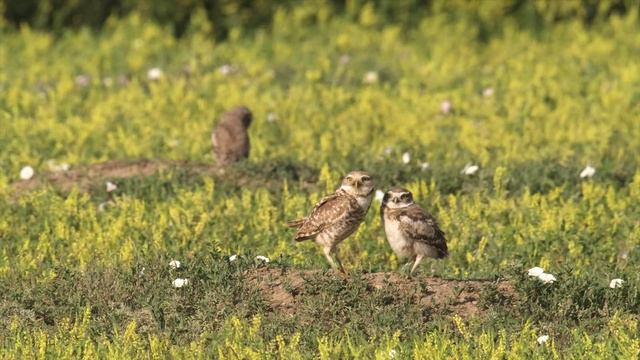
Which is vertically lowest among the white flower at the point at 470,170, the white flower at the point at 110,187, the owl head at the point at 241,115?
the white flower at the point at 470,170

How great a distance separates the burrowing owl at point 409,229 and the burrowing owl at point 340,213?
17cm

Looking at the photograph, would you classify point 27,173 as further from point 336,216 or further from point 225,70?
point 225,70

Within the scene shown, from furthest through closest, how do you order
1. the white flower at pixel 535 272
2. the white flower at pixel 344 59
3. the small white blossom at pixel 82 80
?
the white flower at pixel 344 59 → the small white blossom at pixel 82 80 → the white flower at pixel 535 272

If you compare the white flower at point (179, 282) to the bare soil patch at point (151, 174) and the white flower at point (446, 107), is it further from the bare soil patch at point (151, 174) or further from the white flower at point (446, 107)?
the white flower at point (446, 107)

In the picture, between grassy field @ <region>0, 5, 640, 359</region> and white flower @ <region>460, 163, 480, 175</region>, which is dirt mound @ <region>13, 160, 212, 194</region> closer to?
grassy field @ <region>0, 5, 640, 359</region>

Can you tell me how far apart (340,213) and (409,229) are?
0.46 meters

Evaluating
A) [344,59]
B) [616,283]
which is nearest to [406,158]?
[616,283]

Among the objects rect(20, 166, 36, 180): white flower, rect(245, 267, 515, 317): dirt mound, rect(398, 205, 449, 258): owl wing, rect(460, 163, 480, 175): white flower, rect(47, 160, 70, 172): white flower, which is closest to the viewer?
rect(245, 267, 515, 317): dirt mound

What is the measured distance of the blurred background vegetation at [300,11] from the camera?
69.1ft

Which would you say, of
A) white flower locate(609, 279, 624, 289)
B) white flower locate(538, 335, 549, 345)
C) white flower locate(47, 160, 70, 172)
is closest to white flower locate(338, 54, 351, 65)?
white flower locate(47, 160, 70, 172)

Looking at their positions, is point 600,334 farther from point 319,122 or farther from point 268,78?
point 268,78

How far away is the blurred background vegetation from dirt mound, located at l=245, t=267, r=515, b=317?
11322 mm

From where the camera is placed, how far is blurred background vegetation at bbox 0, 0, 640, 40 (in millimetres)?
21062

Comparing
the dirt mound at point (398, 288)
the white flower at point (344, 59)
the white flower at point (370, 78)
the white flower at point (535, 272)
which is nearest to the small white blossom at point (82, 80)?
the white flower at point (344, 59)
